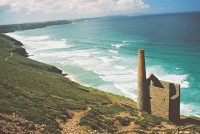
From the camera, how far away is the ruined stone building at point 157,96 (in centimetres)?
2964

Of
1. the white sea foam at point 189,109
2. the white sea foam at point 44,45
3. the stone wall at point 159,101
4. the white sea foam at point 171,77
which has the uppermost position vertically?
the white sea foam at point 44,45

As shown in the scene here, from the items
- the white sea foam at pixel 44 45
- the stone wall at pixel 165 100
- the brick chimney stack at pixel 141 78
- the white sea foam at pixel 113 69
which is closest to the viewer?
the stone wall at pixel 165 100

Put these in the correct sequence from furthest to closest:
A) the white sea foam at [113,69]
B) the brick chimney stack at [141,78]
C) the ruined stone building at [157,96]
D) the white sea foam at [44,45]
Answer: the white sea foam at [44,45], the white sea foam at [113,69], the brick chimney stack at [141,78], the ruined stone building at [157,96]

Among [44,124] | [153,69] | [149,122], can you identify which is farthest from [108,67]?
[44,124]

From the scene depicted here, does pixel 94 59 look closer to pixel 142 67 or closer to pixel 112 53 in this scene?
pixel 112 53

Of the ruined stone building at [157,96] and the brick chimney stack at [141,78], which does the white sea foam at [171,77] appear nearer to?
the ruined stone building at [157,96]

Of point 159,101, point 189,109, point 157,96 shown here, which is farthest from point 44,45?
point 159,101

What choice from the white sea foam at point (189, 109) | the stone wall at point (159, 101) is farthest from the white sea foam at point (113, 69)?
the stone wall at point (159, 101)

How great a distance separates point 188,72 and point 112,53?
33063 millimetres

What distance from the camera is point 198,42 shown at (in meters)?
105

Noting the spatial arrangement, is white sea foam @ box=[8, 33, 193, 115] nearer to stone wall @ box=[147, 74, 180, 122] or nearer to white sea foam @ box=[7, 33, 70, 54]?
stone wall @ box=[147, 74, 180, 122]

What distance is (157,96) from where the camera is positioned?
30.4 meters

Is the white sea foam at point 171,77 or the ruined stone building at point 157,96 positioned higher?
the ruined stone building at point 157,96

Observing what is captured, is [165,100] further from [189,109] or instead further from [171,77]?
[171,77]
